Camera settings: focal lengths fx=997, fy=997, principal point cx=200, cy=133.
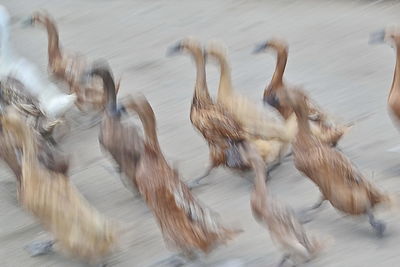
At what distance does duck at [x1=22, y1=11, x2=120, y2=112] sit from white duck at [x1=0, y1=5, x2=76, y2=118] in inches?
4.2

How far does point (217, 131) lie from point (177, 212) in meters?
1.42

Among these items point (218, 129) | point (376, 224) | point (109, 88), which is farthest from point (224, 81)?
point (376, 224)

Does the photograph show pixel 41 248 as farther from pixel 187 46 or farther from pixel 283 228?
pixel 187 46

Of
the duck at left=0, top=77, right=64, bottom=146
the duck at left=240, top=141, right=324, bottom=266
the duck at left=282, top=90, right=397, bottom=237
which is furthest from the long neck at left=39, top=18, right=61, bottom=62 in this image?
the duck at left=240, top=141, right=324, bottom=266

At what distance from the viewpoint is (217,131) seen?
263 inches

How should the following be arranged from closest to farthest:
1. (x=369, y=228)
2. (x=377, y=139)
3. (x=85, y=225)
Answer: (x=85, y=225) < (x=369, y=228) < (x=377, y=139)

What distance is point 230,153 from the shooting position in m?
6.59

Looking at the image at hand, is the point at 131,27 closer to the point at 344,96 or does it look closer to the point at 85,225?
the point at 344,96

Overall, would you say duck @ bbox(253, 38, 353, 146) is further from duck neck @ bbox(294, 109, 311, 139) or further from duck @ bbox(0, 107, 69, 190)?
duck @ bbox(0, 107, 69, 190)

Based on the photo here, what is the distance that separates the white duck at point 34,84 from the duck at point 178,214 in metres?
1.96

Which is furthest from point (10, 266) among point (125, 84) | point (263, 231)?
point (125, 84)

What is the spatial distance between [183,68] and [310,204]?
326 centimetres

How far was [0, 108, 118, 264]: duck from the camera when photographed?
5.46 meters

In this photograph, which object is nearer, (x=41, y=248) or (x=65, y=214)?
(x=65, y=214)
